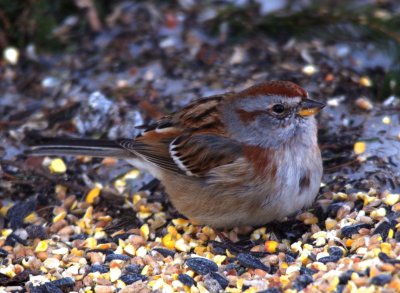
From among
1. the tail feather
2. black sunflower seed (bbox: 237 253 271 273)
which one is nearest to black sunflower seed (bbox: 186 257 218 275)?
black sunflower seed (bbox: 237 253 271 273)

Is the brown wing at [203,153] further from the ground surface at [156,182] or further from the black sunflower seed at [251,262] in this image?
the black sunflower seed at [251,262]

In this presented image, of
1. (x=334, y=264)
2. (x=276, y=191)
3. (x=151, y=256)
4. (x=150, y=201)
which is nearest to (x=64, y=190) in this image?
(x=150, y=201)

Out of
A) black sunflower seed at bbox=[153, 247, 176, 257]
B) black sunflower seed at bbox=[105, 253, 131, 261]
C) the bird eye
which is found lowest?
black sunflower seed at bbox=[153, 247, 176, 257]

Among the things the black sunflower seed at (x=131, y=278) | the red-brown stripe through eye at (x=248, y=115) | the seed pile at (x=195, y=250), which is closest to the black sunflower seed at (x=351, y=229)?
the seed pile at (x=195, y=250)

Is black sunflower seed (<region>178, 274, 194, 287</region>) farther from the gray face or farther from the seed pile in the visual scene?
the gray face

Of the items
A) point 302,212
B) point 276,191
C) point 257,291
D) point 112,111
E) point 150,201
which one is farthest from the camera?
point 112,111

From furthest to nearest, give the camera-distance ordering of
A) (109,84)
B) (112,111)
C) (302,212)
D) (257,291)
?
(109,84), (112,111), (302,212), (257,291)

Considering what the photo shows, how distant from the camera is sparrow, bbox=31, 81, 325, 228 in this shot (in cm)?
418

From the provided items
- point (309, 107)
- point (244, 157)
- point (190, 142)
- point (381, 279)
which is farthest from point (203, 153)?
point (381, 279)

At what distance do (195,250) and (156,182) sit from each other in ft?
2.63

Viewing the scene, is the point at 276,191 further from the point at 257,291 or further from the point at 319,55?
the point at 319,55

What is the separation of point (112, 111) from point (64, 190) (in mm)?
716

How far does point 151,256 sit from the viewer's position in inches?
165

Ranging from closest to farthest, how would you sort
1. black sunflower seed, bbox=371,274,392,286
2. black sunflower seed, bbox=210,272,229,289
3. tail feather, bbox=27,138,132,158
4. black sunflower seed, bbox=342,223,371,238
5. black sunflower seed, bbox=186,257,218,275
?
black sunflower seed, bbox=371,274,392,286, black sunflower seed, bbox=210,272,229,289, black sunflower seed, bbox=186,257,218,275, black sunflower seed, bbox=342,223,371,238, tail feather, bbox=27,138,132,158
